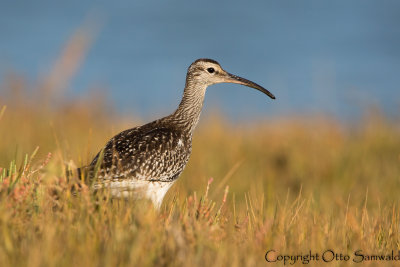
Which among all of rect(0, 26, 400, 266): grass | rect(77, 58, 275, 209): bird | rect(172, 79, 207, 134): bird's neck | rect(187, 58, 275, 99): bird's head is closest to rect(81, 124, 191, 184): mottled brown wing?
rect(77, 58, 275, 209): bird

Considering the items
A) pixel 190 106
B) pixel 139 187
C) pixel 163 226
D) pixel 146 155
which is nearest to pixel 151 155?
pixel 146 155

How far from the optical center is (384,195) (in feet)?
28.0

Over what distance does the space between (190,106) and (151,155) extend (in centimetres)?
133

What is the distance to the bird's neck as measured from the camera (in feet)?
23.0

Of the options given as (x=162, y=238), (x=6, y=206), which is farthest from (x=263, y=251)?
(x=6, y=206)

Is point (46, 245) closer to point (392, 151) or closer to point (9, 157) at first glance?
point (9, 157)

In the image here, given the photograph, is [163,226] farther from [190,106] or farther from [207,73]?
[207,73]

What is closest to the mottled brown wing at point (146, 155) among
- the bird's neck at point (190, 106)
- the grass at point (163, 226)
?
the grass at point (163, 226)

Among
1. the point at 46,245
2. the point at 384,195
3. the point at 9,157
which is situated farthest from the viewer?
the point at 9,157

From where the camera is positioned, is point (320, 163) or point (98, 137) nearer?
point (320, 163)

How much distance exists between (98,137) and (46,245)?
25.4ft

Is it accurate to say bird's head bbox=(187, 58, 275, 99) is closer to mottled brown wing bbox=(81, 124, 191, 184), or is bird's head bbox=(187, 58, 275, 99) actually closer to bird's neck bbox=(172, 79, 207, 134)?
bird's neck bbox=(172, 79, 207, 134)

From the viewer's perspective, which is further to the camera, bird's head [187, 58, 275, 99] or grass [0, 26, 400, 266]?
bird's head [187, 58, 275, 99]

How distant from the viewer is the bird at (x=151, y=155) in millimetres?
5566
